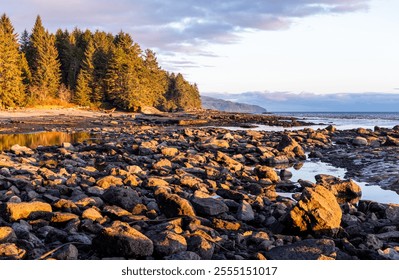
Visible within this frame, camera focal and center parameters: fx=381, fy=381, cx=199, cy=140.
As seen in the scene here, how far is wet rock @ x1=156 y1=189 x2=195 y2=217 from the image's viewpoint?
7.94 meters

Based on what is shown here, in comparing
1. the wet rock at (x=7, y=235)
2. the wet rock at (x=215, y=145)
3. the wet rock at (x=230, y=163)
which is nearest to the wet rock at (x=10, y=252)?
the wet rock at (x=7, y=235)

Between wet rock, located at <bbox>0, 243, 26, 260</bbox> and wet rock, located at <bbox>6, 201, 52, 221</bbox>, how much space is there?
5.42ft

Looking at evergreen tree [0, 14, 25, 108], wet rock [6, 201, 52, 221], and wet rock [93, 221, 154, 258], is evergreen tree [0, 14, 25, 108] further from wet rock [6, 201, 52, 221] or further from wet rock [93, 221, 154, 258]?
wet rock [93, 221, 154, 258]

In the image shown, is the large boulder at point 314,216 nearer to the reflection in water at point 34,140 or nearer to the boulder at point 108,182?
Result: the boulder at point 108,182

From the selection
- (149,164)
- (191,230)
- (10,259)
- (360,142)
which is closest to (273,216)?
(191,230)

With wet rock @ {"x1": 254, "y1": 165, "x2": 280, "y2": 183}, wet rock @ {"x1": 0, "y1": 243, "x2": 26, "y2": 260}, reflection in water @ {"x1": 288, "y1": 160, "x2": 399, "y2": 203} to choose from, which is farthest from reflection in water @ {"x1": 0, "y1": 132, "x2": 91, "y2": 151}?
wet rock @ {"x1": 0, "y1": 243, "x2": 26, "y2": 260}

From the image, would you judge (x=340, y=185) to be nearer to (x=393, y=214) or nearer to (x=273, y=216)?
(x=393, y=214)

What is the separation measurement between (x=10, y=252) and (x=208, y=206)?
4010 mm

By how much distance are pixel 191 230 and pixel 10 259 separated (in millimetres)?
2923

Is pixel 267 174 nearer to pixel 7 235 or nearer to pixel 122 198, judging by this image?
pixel 122 198

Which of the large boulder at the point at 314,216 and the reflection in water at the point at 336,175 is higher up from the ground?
the large boulder at the point at 314,216

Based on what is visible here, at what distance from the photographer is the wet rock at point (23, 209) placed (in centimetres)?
724

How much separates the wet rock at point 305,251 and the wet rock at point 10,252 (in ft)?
12.3

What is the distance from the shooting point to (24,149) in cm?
1820
